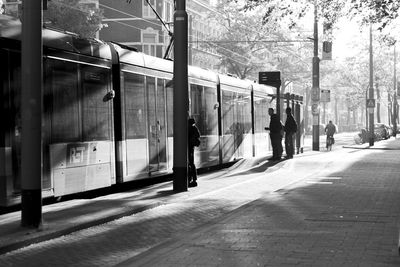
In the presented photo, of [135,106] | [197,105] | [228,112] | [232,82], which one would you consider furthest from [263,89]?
[135,106]

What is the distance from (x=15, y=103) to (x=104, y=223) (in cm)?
223

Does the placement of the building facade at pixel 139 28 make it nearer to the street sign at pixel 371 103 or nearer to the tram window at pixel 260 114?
the street sign at pixel 371 103

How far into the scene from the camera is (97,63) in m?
12.2

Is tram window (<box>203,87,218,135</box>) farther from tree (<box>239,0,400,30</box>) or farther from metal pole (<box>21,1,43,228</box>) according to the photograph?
metal pole (<box>21,1,43,228</box>)

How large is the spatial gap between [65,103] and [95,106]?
1072mm

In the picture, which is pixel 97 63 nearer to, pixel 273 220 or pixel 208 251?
pixel 273 220

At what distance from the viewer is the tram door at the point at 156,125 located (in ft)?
47.1

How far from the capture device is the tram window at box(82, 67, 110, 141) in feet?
38.2

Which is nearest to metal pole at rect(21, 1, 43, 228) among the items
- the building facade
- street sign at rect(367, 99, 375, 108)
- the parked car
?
street sign at rect(367, 99, 375, 108)

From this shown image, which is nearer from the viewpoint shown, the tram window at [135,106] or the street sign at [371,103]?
the tram window at [135,106]

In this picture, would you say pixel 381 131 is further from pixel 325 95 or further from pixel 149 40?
pixel 325 95

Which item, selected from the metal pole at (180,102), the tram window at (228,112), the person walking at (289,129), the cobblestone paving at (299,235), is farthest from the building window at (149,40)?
the cobblestone paving at (299,235)

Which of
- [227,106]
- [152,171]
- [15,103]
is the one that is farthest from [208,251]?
[227,106]

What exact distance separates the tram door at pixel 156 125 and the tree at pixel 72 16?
962 inches
